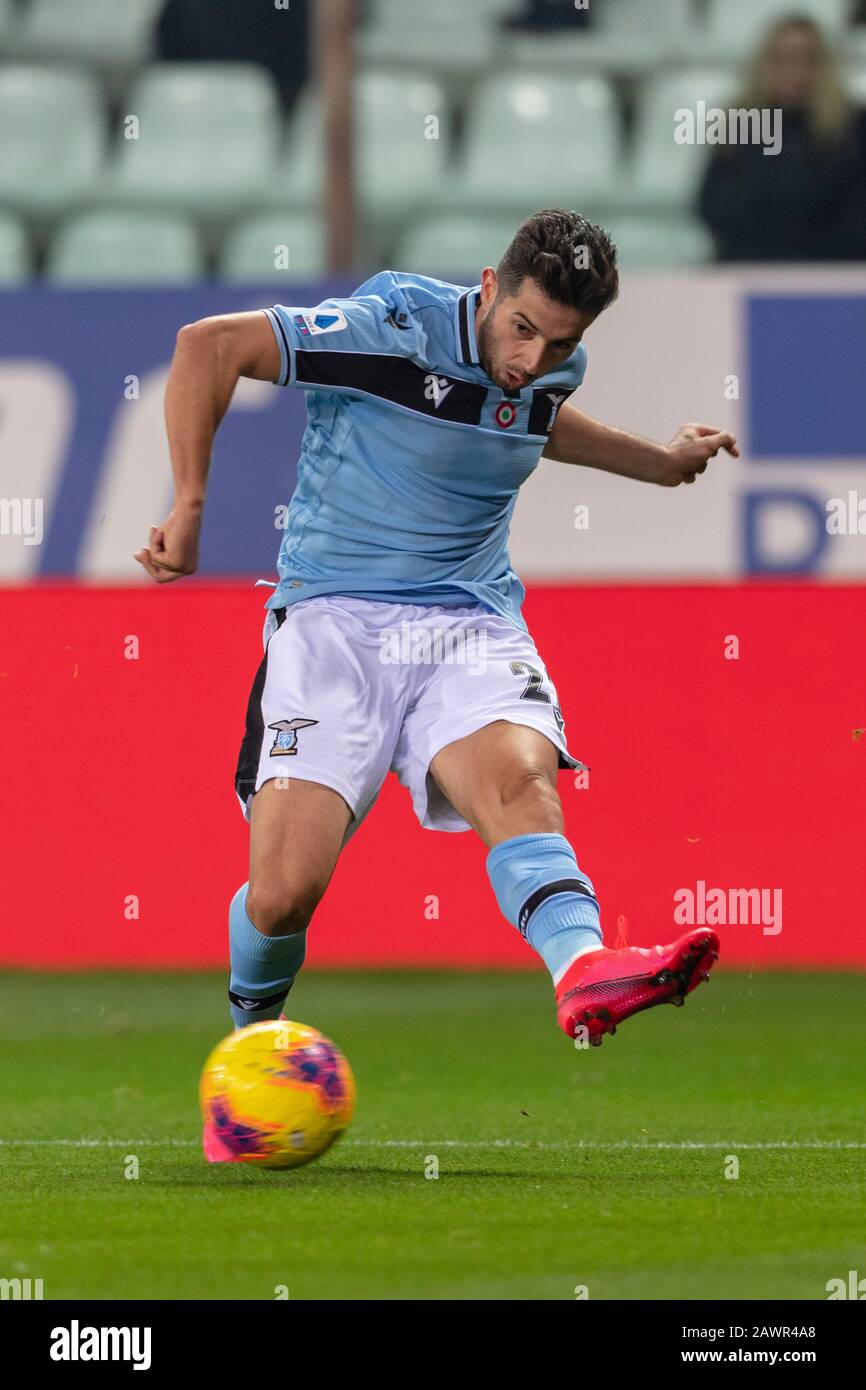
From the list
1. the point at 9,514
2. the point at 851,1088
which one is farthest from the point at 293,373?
the point at 9,514

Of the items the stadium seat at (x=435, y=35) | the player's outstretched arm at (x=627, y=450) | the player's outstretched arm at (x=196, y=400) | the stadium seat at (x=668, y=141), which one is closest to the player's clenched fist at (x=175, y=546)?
the player's outstretched arm at (x=196, y=400)

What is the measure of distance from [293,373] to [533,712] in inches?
30.0

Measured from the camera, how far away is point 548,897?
382cm

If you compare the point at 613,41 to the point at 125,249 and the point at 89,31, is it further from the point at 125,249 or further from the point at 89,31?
the point at 125,249

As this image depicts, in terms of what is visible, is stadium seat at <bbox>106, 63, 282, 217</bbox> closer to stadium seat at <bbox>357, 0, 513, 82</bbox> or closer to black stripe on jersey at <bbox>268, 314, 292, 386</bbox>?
stadium seat at <bbox>357, 0, 513, 82</bbox>

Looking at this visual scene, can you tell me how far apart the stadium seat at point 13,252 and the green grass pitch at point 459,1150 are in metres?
2.77

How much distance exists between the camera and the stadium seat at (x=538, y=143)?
8609 mm

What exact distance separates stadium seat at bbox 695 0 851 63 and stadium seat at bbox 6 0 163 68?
7.31 ft

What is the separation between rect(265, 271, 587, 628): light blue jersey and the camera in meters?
4.21

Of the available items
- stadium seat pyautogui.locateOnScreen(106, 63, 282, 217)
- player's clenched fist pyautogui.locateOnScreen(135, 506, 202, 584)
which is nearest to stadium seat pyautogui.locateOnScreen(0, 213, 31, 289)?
stadium seat pyautogui.locateOnScreen(106, 63, 282, 217)

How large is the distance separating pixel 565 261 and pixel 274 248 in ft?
14.6

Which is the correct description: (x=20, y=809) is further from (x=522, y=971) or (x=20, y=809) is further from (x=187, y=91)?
(x=187, y=91)

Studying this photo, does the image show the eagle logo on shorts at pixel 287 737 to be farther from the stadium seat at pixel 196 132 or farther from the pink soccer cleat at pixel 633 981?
the stadium seat at pixel 196 132

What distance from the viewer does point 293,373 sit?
163 inches
